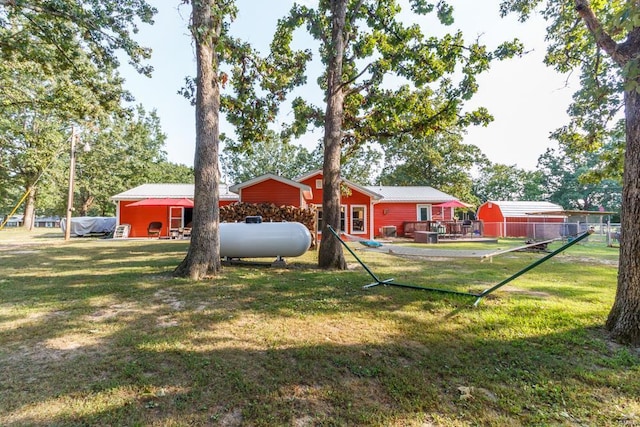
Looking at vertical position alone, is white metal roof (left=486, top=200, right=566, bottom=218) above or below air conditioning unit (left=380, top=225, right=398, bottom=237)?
above

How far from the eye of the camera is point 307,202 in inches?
680

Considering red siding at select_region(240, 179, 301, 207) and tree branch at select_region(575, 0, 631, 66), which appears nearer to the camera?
tree branch at select_region(575, 0, 631, 66)

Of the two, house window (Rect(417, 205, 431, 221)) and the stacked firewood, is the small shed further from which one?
the stacked firewood

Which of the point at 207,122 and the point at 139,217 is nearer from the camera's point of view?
the point at 207,122

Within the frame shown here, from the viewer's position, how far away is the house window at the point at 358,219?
17486 mm

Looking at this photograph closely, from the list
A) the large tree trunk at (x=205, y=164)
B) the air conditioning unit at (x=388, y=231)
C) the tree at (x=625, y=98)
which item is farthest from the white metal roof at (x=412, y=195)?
the large tree trunk at (x=205, y=164)

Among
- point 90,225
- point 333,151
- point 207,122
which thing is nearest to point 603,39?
point 333,151

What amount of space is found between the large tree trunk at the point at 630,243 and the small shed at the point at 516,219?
17.3 meters

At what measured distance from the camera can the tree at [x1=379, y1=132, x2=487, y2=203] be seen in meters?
27.0

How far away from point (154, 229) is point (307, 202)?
9235mm

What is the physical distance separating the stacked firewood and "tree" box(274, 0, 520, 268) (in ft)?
12.1

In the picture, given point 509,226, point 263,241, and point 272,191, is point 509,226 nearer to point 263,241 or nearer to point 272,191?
point 272,191

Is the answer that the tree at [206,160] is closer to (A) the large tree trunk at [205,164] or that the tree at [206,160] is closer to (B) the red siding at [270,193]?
(A) the large tree trunk at [205,164]

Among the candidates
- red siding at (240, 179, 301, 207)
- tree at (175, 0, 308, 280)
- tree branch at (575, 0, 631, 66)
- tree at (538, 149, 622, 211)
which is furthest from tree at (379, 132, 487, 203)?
tree branch at (575, 0, 631, 66)
